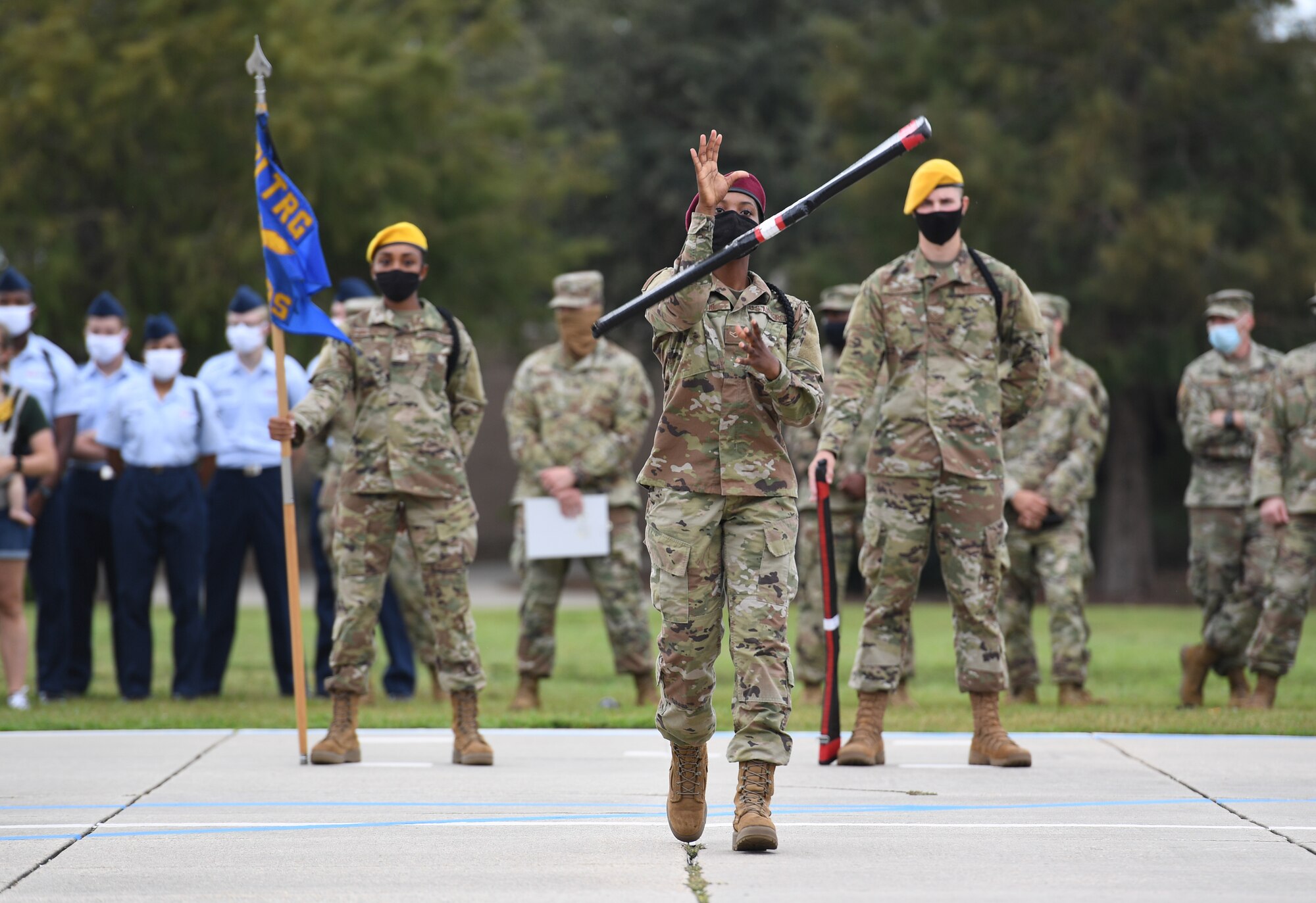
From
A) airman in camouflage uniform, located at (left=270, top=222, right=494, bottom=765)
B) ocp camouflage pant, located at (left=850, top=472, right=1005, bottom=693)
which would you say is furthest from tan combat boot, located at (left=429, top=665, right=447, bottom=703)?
ocp camouflage pant, located at (left=850, top=472, right=1005, bottom=693)

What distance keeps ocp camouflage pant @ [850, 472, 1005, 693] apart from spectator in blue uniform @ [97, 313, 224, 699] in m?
5.56

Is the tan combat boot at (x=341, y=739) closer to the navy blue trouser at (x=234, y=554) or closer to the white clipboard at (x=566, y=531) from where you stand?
the white clipboard at (x=566, y=531)

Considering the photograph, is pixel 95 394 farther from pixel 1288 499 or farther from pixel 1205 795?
pixel 1205 795

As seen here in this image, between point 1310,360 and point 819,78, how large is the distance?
18398 mm

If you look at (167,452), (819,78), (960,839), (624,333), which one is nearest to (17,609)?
(167,452)

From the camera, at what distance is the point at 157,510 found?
12.2 metres

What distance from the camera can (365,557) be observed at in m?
8.82

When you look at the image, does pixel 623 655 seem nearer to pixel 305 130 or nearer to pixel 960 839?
pixel 960 839

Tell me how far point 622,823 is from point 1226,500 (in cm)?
641

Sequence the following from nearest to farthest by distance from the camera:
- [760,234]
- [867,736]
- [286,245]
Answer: [760,234] < [867,736] < [286,245]

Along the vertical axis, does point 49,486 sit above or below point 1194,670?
above

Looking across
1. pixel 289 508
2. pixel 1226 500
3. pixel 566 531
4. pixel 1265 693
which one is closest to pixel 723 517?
pixel 289 508

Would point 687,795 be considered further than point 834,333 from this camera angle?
No

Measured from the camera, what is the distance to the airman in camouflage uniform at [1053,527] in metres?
11.4
